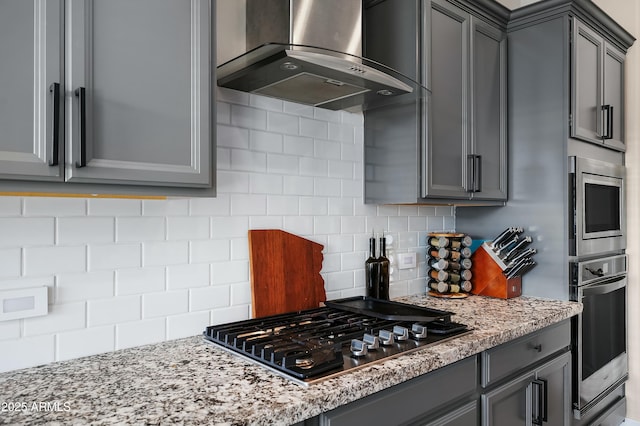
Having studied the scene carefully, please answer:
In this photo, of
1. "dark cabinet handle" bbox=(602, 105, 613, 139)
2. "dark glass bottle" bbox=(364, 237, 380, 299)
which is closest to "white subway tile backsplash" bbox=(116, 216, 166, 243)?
"dark glass bottle" bbox=(364, 237, 380, 299)

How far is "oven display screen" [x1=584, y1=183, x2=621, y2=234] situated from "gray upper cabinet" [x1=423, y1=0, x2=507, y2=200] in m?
0.44

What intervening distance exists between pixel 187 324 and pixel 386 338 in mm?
746

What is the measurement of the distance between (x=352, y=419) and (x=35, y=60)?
123 cm

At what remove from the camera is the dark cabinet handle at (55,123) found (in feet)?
3.60

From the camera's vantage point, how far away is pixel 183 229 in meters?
1.70

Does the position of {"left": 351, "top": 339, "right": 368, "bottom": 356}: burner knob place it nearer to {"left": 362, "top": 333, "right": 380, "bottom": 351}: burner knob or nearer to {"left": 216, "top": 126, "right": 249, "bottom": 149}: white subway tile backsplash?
{"left": 362, "top": 333, "right": 380, "bottom": 351}: burner knob

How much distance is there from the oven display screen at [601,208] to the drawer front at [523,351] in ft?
1.99

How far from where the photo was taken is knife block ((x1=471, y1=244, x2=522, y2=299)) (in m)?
2.48

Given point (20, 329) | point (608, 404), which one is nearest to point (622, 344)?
point (608, 404)

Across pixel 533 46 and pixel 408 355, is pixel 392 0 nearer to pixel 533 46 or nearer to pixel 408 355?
pixel 533 46

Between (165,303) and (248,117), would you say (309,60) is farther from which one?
(165,303)

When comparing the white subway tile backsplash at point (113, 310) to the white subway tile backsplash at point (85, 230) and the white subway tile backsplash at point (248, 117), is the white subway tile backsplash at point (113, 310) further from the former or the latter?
the white subway tile backsplash at point (248, 117)

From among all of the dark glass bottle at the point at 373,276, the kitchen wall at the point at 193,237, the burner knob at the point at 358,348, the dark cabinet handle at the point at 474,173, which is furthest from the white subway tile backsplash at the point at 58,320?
the dark cabinet handle at the point at 474,173

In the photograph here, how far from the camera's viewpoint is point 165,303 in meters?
1.66
